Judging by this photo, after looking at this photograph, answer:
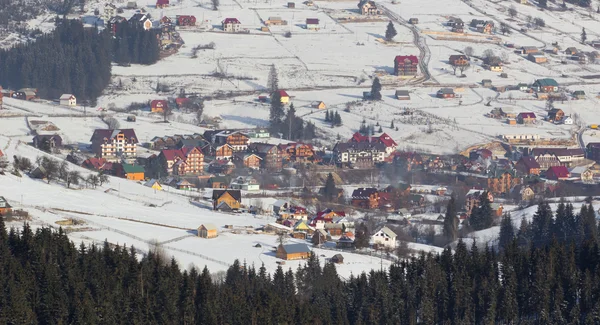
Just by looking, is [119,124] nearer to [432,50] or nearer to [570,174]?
[570,174]

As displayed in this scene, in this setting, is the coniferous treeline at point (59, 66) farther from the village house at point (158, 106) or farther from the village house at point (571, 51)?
the village house at point (571, 51)

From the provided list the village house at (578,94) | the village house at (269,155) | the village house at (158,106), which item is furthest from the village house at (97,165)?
the village house at (578,94)

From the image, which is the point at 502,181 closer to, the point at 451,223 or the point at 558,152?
the point at 558,152

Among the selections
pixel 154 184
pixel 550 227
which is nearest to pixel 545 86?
pixel 154 184

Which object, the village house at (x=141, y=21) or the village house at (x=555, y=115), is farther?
the village house at (x=141, y=21)

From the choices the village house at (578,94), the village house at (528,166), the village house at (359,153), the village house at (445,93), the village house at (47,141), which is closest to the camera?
the village house at (47,141)

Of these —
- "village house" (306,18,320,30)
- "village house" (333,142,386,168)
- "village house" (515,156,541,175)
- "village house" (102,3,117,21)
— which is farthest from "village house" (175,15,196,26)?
"village house" (515,156,541,175)
